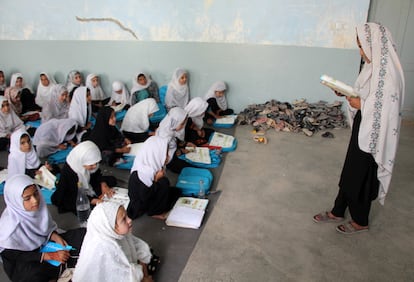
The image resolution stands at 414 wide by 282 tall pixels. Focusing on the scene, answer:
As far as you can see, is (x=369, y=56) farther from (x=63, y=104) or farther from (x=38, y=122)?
(x=38, y=122)

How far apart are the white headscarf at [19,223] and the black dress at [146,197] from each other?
72 cm

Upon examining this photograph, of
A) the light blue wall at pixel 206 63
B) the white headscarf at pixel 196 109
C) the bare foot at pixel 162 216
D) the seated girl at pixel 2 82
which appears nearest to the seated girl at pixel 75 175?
the bare foot at pixel 162 216

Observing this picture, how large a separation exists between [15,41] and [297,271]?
5.98 metres

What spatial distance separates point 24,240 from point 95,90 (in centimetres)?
391

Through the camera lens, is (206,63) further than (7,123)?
Yes

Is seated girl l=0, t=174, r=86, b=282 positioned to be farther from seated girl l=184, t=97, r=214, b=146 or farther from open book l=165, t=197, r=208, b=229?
seated girl l=184, t=97, r=214, b=146

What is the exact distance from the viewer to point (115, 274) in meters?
1.85

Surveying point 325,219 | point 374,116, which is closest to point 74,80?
point 325,219

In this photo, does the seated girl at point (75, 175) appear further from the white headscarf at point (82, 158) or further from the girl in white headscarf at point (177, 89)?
the girl in white headscarf at point (177, 89)

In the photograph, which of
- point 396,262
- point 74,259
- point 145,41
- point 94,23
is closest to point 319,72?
point 145,41

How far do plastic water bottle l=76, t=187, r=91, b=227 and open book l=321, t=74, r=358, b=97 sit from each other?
6.93 ft

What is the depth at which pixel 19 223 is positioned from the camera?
2.13 meters

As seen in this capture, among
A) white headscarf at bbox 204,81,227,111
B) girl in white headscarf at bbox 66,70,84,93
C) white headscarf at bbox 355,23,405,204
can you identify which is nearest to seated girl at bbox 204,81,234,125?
white headscarf at bbox 204,81,227,111

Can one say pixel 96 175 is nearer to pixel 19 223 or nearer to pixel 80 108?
pixel 19 223
